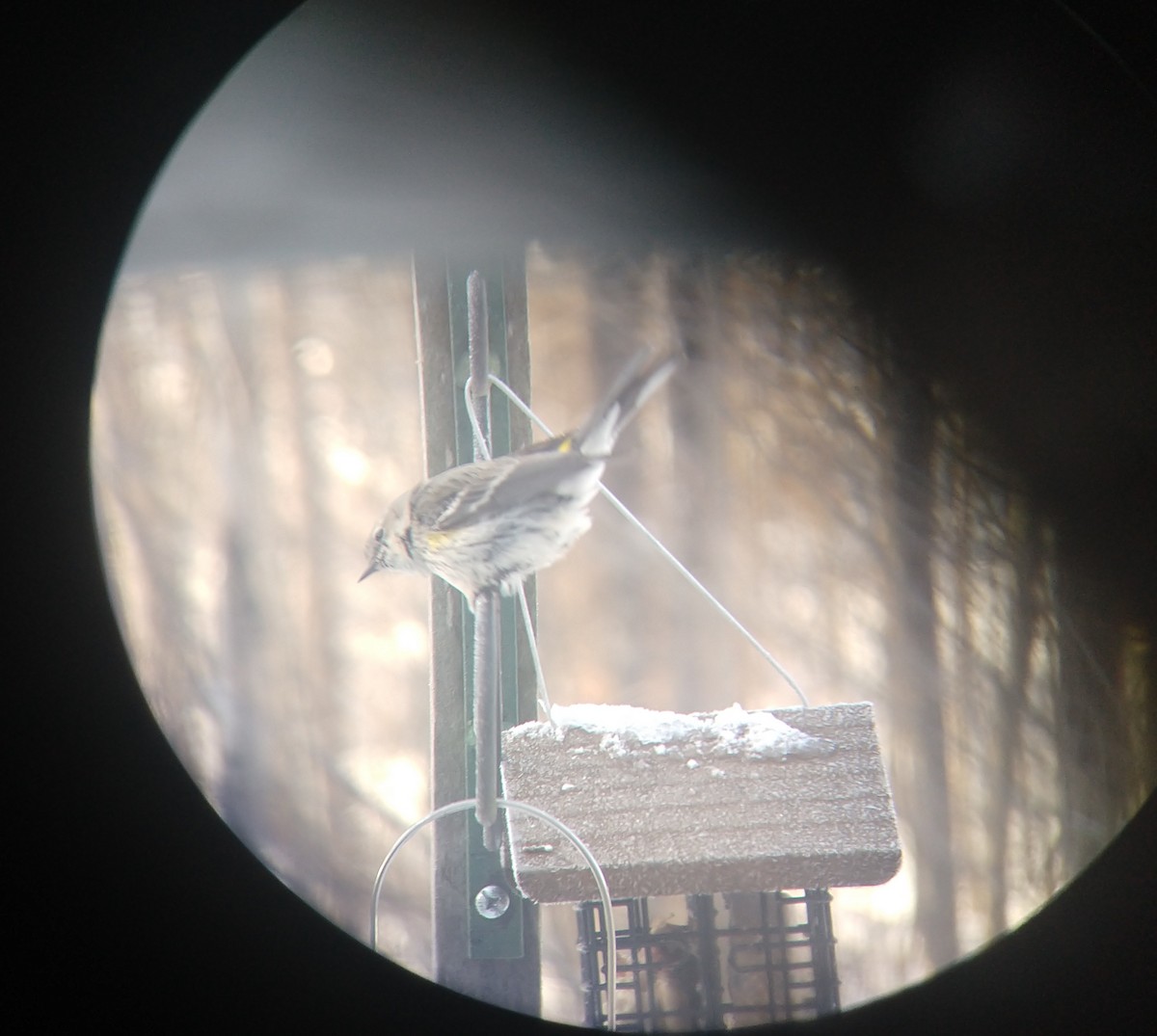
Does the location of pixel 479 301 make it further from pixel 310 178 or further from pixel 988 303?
pixel 988 303

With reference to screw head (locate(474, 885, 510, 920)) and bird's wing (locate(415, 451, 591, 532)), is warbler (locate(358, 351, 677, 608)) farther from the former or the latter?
screw head (locate(474, 885, 510, 920))

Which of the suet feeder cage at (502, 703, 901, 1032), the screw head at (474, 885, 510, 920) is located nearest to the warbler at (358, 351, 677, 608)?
the suet feeder cage at (502, 703, 901, 1032)

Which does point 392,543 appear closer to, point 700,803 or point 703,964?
point 700,803

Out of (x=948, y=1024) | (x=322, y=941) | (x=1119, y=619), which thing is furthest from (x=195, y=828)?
(x=1119, y=619)

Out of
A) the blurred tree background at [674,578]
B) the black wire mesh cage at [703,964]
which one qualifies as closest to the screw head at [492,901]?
the black wire mesh cage at [703,964]

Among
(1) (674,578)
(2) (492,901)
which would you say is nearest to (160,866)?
(2) (492,901)

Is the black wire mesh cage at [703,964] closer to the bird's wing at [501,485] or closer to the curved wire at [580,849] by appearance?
the curved wire at [580,849]
